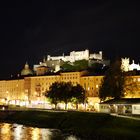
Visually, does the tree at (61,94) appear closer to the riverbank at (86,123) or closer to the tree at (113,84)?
the riverbank at (86,123)

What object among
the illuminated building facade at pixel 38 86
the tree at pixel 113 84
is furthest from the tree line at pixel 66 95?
the illuminated building facade at pixel 38 86

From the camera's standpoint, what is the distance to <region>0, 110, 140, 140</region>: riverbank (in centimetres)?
6662

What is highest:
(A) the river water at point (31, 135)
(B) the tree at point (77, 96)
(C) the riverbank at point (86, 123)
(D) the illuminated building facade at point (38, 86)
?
(D) the illuminated building facade at point (38, 86)

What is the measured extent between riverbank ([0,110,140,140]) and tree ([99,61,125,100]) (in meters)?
11.6

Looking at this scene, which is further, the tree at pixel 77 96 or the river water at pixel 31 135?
the tree at pixel 77 96

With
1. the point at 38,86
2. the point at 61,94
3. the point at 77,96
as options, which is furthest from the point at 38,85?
the point at 61,94

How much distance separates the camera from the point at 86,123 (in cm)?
7988

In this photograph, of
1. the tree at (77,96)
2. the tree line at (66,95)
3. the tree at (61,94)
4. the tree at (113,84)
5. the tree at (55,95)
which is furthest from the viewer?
the tree at (77,96)

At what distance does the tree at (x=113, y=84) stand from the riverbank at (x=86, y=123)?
38.2ft

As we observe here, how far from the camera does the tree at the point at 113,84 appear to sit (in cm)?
9850

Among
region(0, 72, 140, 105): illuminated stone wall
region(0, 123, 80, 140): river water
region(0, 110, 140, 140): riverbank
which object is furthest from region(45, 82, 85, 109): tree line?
region(0, 123, 80, 140): river water

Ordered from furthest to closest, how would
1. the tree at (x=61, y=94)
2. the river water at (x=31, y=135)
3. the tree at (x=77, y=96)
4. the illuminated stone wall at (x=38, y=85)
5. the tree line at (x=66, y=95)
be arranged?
the illuminated stone wall at (x=38, y=85) → the tree at (x=77, y=96) → the tree line at (x=66, y=95) → the tree at (x=61, y=94) → the river water at (x=31, y=135)

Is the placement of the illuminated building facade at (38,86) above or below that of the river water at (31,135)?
above

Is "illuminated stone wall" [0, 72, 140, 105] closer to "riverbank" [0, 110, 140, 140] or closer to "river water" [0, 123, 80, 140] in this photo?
"riverbank" [0, 110, 140, 140]
